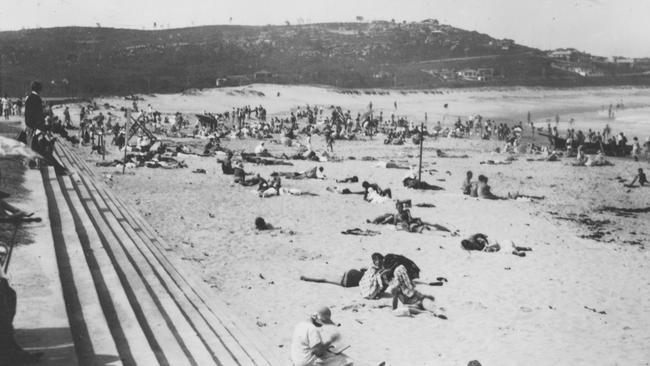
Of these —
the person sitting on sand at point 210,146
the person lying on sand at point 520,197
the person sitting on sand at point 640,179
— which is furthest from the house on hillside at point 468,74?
the person lying on sand at point 520,197

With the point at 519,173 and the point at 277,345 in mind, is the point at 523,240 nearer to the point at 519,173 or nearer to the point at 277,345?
the point at 277,345

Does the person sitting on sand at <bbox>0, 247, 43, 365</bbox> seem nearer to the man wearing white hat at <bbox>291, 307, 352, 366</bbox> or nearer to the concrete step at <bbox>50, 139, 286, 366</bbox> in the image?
the concrete step at <bbox>50, 139, 286, 366</bbox>

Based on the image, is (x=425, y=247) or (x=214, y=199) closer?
(x=425, y=247)

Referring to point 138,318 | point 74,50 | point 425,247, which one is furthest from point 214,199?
point 74,50

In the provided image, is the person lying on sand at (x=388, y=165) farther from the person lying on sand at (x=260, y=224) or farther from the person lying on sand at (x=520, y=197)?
the person lying on sand at (x=260, y=224)

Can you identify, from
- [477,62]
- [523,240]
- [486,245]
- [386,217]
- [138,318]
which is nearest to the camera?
[138,318]

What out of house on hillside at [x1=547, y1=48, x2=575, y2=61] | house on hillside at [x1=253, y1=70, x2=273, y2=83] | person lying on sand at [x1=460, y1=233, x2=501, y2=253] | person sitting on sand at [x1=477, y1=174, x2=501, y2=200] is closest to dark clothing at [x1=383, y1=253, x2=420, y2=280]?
person lying on sand at [x1=460, y1=233, x2=501, y2=253]

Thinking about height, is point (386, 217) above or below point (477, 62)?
below
